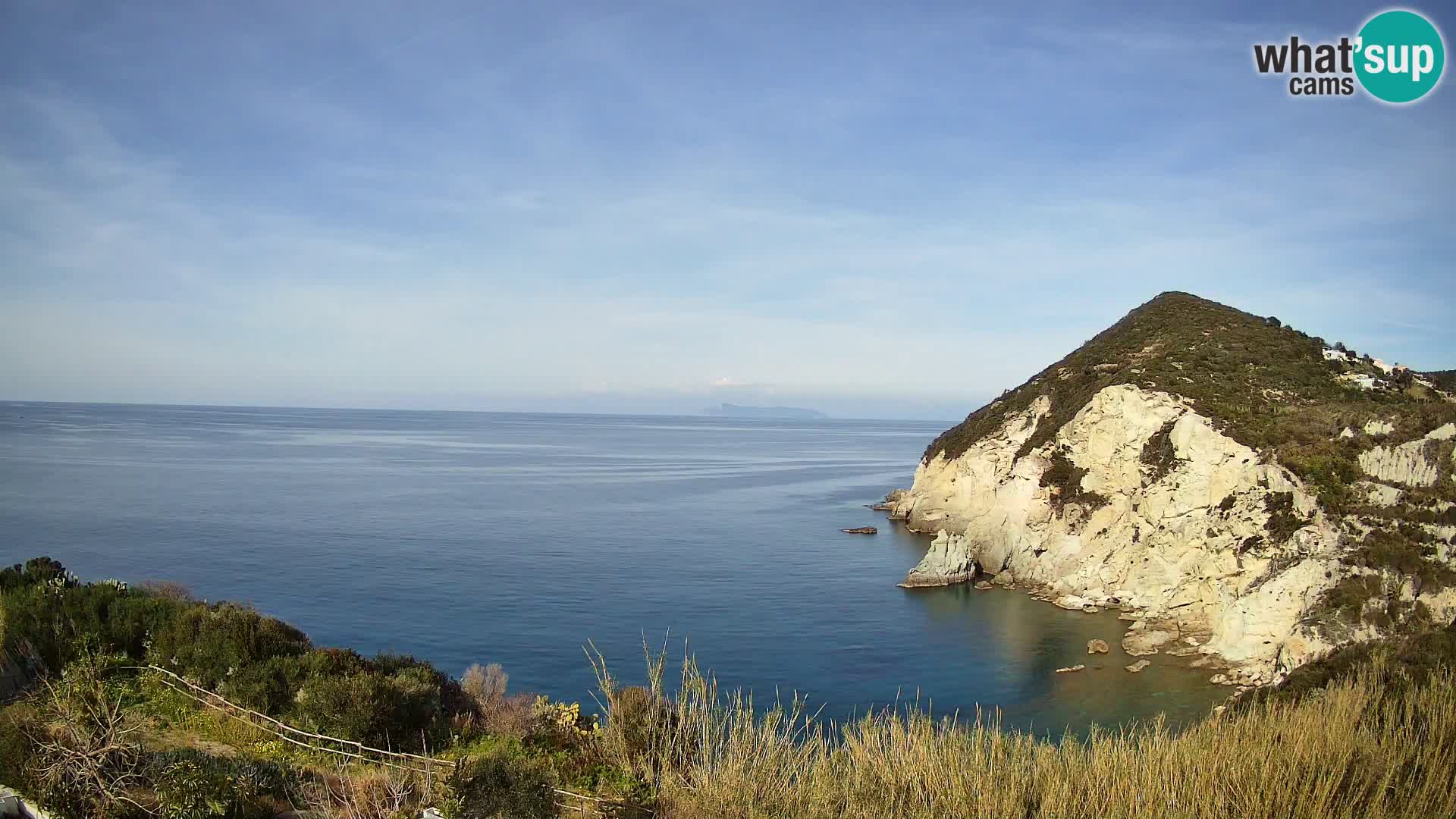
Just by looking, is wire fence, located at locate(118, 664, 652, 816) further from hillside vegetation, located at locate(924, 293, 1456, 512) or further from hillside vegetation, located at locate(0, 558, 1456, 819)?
hillside vegetation, located at locate(924, 293, 1456, 512)

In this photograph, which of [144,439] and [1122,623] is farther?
[144,439]

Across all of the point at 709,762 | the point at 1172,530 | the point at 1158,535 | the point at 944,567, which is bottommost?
the point at 944,567

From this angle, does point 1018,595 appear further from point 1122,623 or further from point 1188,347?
point 1188,347

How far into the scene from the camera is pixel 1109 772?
7.93 m

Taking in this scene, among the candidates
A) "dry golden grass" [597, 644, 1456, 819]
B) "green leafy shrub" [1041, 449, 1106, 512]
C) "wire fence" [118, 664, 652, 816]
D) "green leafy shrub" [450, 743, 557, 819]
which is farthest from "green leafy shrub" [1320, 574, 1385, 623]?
"green leafy shrub" [450, 743, 557, 819]

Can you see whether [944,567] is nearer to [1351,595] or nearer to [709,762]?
[1351,595]

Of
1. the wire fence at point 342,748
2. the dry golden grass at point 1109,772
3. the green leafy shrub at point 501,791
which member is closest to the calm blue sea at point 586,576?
the dry golden grass at point 1109,772

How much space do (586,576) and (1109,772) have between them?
34.5 m

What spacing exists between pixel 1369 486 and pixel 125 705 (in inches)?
1453

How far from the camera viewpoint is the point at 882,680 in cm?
2786

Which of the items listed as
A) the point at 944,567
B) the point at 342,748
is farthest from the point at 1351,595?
the point at 342,748

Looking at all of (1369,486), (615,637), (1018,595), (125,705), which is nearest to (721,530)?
(1018,595)

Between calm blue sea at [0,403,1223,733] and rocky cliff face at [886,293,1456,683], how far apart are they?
2284 millimetres

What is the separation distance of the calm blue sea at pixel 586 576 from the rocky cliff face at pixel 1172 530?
2284mm
